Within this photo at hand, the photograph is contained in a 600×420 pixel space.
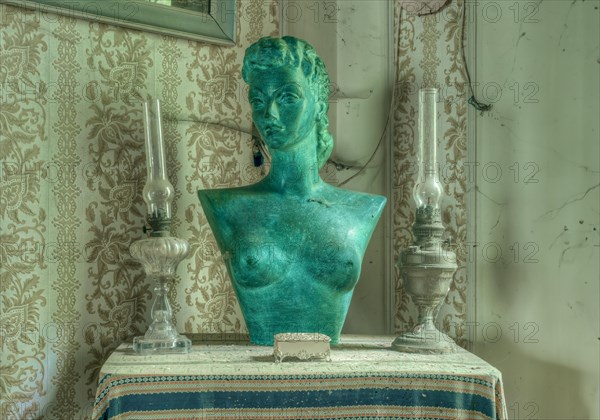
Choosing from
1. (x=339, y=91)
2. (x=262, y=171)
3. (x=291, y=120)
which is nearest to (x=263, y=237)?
(x=291, y=120)

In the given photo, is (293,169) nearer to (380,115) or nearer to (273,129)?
(273,129)

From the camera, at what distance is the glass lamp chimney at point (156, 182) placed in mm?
1876

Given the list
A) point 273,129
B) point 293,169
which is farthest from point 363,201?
point 273,129

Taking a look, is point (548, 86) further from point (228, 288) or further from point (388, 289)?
point (228, 288)

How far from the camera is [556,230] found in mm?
2162

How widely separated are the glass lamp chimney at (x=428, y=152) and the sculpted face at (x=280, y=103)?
0.90 feet

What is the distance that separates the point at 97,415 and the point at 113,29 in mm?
1000

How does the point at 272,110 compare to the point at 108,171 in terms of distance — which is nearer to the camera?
the point at 272,110

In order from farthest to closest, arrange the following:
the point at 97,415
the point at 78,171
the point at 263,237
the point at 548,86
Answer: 1. the point at 548,86
2. the point at 78,171
3. the point at 263,237
4. the point at 97,415

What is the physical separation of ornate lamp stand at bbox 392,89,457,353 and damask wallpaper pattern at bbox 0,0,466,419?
39 cm

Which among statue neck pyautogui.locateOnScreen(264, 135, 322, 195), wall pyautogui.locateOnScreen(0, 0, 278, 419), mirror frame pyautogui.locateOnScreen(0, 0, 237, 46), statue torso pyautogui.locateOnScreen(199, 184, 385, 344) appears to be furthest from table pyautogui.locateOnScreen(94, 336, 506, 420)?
mirror frame pyautogui.locateOnScreen(0, 0, 237, 46)

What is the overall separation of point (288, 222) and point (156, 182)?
12.6 inches

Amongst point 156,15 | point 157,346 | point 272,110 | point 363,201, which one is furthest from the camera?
point 156,15

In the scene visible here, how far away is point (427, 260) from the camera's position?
1834 mm
